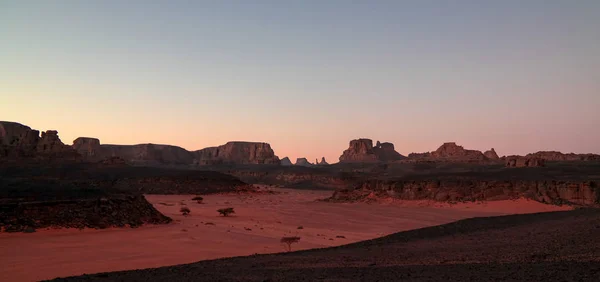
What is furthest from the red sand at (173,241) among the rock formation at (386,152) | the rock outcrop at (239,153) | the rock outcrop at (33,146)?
the rock outcrop at (239,153)

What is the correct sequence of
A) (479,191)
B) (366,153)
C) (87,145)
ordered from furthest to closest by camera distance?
(366,153)
(87,145)
(479,191)

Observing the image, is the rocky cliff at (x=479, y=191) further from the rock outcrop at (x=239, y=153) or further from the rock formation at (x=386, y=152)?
the rock outcrop at (x=239, y=153)

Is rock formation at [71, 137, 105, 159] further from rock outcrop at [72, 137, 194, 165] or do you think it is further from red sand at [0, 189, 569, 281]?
red sand at [0, 189, 569, 281]

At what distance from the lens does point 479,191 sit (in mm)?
39906

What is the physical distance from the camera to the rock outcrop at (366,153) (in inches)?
6319

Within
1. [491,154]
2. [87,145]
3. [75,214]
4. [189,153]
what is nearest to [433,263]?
[75,214]

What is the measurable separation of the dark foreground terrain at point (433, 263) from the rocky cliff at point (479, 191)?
21.0 m

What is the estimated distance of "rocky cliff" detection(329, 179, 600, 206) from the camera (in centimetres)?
3500

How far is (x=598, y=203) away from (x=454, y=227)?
761 inches

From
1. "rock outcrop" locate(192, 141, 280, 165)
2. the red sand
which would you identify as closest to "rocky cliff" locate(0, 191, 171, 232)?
the red sand

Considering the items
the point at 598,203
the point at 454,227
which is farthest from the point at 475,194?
the point at 454,227

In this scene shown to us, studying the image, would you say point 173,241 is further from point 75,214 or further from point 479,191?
point 479,191

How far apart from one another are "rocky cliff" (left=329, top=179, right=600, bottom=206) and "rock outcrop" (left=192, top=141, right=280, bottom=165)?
119 metres

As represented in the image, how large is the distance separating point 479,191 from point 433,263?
3152 cm
